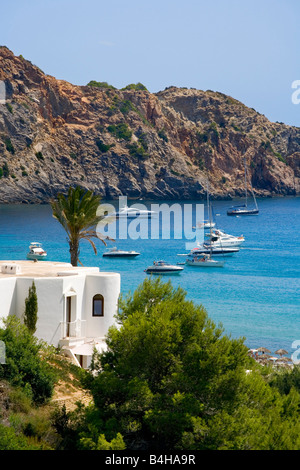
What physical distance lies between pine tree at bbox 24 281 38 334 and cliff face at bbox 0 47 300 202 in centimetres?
11040

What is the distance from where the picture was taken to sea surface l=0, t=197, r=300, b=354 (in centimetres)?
Answer: 4444

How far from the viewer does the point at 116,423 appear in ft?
46.8

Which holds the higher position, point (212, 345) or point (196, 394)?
point (212, 345)

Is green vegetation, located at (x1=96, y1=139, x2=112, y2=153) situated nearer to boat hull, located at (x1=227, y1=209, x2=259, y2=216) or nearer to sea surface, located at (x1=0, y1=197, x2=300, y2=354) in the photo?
sea surface, located at (x1=0, y1=197, x2=300, y2=354)

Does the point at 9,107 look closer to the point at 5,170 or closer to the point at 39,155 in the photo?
the point at 39,155

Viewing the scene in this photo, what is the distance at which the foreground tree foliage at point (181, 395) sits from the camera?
536 inches

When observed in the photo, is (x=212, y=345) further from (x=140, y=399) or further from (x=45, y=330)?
(x=45, y=330)

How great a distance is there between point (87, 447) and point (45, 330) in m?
8.90

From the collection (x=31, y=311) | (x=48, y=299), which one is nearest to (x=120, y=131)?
(x=48, y=299)

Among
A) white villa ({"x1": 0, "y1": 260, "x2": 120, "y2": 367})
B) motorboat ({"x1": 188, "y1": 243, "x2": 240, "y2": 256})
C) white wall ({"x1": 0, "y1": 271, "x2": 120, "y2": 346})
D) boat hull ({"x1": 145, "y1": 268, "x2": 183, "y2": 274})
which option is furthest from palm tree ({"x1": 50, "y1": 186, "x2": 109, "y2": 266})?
motorboat ({"x1": 188, "y1": 243, "x2": 240, "y2": 256})

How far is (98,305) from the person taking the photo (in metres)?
23.6

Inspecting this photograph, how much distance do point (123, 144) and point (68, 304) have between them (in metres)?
137
